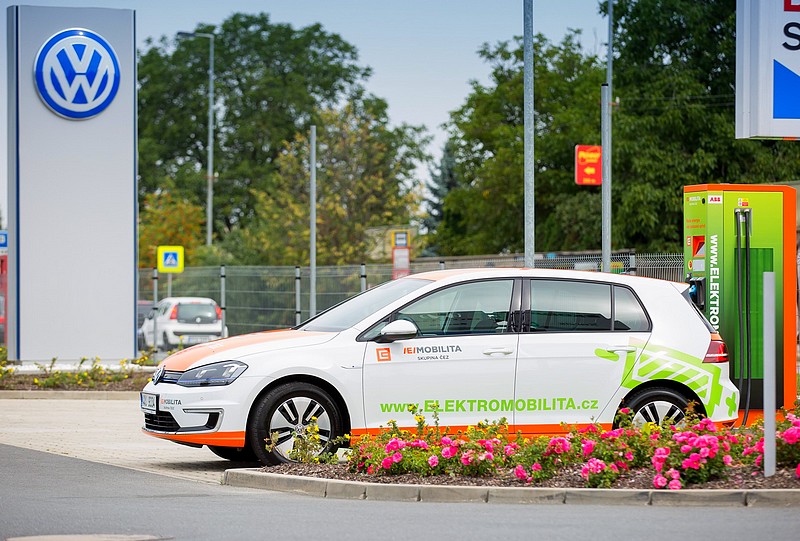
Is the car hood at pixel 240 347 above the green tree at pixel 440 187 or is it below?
below

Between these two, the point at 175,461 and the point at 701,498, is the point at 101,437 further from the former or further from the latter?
the point at 701,498

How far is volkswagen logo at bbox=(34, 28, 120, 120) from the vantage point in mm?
23719

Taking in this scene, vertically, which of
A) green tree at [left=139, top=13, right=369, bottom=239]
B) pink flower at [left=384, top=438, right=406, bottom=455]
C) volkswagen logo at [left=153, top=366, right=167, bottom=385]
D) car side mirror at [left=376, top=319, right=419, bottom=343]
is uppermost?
green tree at [left=139, top=13, right=369, bottom=239]

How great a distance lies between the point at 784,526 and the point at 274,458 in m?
4.25

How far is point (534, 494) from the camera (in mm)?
9055

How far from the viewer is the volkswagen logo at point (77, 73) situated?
77.8 ft

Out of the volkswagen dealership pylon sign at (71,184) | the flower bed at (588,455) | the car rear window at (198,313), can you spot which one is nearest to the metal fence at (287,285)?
the car rear window at (198,313)

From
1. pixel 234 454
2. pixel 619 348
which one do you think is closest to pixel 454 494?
pixel 619 348

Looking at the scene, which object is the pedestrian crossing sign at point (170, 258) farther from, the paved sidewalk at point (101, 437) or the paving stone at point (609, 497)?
the paving stone at point (609, 497)

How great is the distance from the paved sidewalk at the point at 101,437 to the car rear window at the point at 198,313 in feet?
47.0

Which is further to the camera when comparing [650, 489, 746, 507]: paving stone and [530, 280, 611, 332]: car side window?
[530, 280, 611, 332]: car side window

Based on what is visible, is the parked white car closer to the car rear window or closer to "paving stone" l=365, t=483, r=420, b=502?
the car rear window

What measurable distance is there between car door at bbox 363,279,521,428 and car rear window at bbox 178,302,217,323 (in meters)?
22.6

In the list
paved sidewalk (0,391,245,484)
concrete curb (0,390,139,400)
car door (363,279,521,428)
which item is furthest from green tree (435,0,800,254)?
car door (363,279,521,428)
